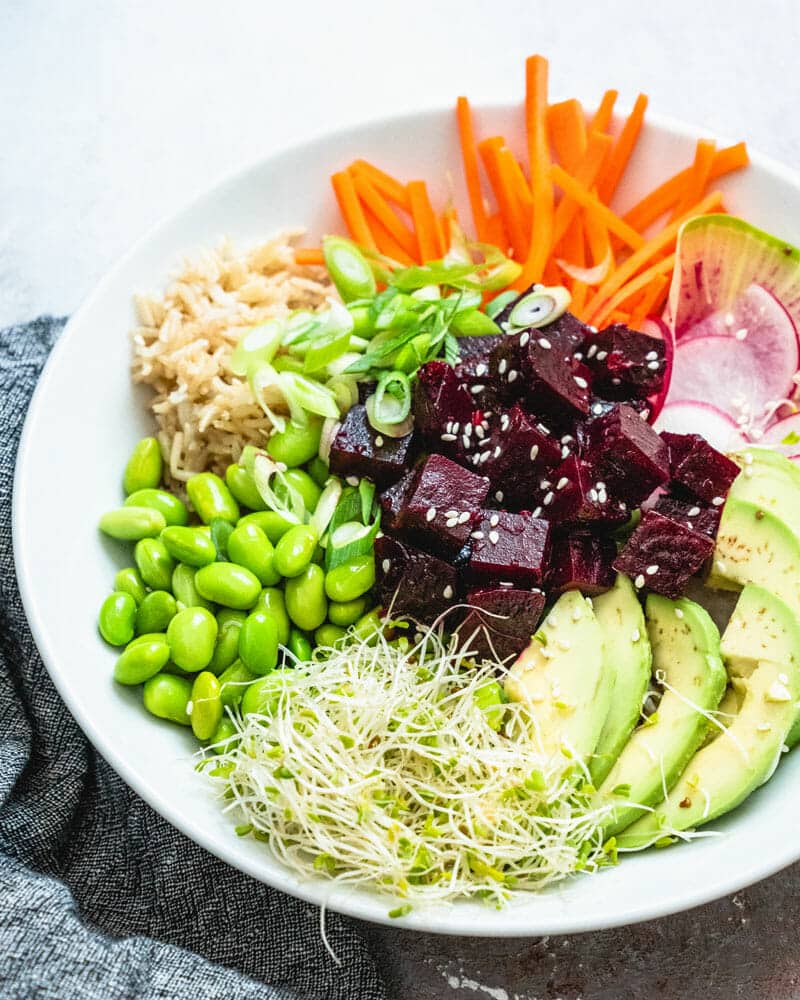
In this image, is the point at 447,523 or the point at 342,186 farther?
the point at 342,186

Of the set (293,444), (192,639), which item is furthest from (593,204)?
(192,639)

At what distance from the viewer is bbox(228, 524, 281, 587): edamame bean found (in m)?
2.99

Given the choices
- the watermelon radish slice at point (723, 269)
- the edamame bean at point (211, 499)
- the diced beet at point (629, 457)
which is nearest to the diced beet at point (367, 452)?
the edamame bean at point (211, 499)

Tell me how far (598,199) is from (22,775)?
2677 millimetres

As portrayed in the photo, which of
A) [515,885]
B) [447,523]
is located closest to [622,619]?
[447,523]

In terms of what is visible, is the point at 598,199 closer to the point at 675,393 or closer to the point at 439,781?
the point at 675,393

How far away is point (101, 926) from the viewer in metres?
3.02

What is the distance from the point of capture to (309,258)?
3.61 m

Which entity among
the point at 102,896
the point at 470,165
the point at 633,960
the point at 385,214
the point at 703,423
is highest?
the point at 470,165

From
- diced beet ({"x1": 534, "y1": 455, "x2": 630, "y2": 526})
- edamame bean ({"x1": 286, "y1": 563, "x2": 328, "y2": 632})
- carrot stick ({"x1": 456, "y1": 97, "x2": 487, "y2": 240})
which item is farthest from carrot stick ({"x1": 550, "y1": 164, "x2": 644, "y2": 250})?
edamame bean ({"x1": 286, "y1": 563, "x2": 328, "y2": 632})

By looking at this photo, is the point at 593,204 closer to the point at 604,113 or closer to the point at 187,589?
the point at 604,113

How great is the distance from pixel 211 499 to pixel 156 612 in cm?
38

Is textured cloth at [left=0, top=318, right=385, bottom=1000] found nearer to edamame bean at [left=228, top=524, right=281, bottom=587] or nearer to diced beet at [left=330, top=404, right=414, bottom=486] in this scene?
edamame bean at [left=228, top=524, right=281, bottom=587]

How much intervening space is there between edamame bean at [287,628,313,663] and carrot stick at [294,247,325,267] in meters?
1.32
